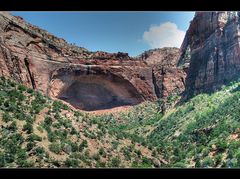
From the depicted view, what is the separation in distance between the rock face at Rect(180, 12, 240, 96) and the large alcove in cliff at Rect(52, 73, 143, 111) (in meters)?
11.4

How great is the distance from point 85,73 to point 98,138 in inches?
1006

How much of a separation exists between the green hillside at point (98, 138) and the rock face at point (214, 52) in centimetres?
200

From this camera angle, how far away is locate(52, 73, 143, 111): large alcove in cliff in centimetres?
4994

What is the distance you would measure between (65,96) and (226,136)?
29.1 m

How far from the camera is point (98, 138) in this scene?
25.0 m

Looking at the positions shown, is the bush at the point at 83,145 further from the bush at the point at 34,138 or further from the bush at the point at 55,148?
the bush at the point at 34,138

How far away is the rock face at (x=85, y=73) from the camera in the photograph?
43.0m

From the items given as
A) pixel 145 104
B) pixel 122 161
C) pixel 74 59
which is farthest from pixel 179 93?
pixel 122 161

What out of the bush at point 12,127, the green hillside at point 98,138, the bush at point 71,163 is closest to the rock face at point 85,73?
the green hillside at point 98,138

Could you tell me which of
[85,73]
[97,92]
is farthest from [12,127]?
[97,92]

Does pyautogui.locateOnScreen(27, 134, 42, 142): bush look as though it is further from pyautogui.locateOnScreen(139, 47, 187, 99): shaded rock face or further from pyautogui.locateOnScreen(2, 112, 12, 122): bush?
pyautogui.locateOnScreen(139, 47, 187, 99): shaded rock face

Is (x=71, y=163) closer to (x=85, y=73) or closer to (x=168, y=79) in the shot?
(x=85, y=73)
